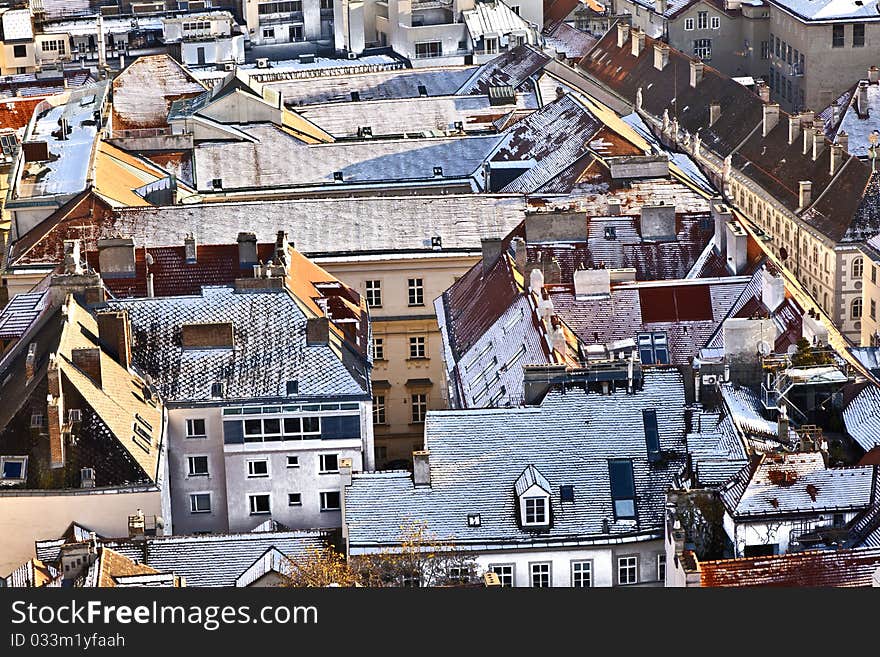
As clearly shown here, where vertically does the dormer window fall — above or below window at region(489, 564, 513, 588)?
above

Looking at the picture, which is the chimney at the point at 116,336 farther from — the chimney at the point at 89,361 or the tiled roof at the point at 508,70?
the tiled roof at the point at 508,70

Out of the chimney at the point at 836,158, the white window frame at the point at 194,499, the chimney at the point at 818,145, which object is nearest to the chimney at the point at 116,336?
the white window frame at the point at 194,499

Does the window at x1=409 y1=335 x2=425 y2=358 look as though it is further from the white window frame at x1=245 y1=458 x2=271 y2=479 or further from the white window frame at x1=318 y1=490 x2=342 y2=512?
the white window frame at x1=245 y1=458 x2=271 y2=479

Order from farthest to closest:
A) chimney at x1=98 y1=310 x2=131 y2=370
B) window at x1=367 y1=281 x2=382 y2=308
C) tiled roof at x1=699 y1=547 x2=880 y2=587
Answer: window at x1=367 y1=281 x2=382 y2=308 < chimney at x1=98 y1=310 x2=131 y2=370 < tiled roof at x1=699 y1=547 x2=880 y2=587

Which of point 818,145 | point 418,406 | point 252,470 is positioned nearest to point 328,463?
point 252,470

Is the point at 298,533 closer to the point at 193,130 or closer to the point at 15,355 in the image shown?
the point at 15,355

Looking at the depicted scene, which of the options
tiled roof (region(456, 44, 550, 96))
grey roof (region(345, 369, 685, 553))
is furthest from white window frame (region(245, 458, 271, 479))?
tiled roof (region(456, 44, 550, 96))
